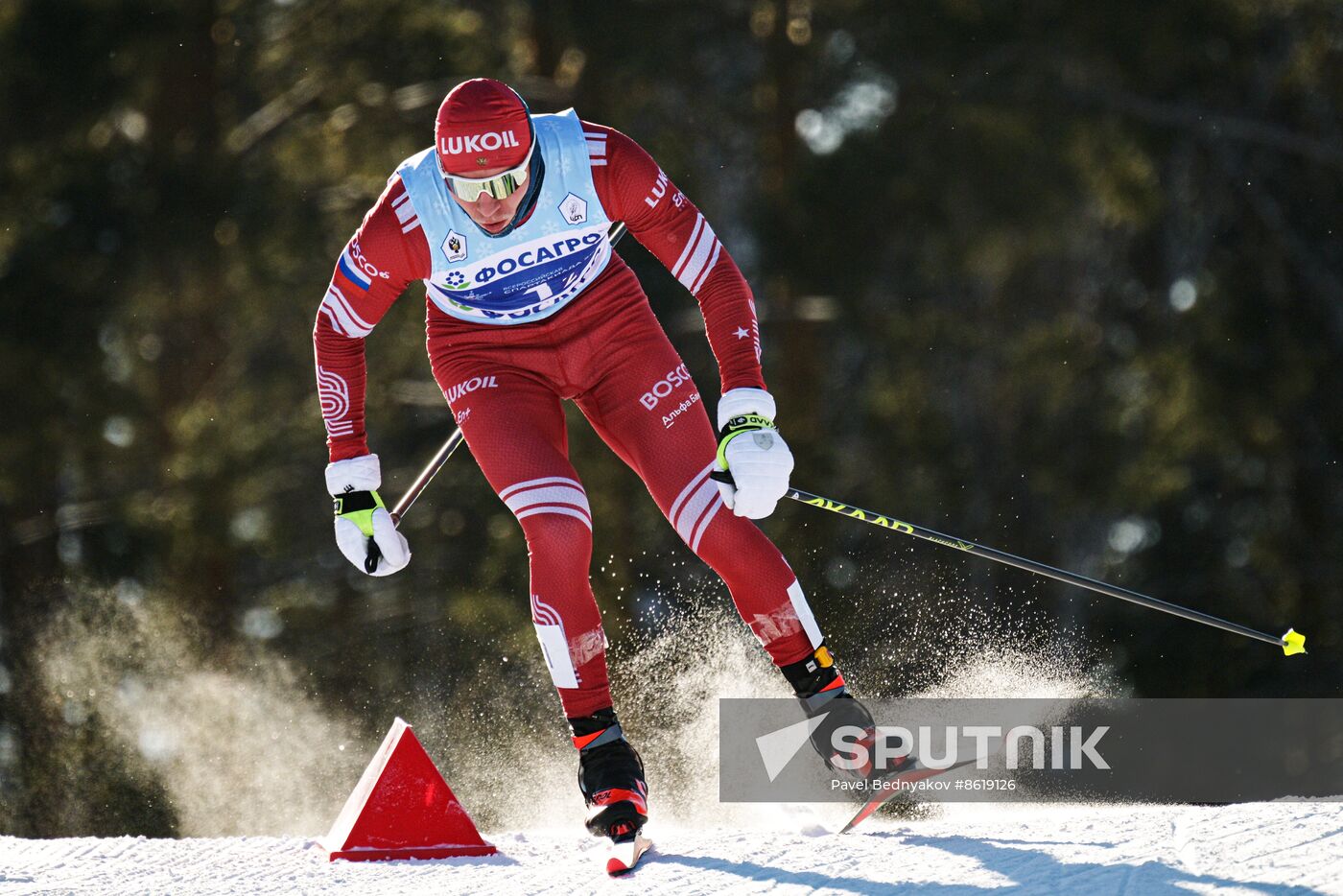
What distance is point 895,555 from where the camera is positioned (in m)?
10.6

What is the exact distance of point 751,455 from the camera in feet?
9.95

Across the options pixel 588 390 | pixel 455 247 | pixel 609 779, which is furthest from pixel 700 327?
pixel 609 779

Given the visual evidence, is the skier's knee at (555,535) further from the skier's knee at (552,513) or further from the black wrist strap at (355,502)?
the black wrist strap at (355,502)

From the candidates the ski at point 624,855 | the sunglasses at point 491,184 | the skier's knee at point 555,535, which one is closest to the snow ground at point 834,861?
the ski at point 624,855

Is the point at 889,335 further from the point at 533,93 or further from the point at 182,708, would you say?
the point at 182,708

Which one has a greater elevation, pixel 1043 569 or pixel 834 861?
pixel 1043 569

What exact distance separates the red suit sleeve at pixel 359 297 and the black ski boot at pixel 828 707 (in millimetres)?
1107

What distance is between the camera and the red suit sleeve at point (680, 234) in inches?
128

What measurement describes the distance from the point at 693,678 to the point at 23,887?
222 cm

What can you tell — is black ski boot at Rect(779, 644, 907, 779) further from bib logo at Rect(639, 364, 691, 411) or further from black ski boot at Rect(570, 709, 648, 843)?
bib logo at Rect(639, 364, 691, 411)

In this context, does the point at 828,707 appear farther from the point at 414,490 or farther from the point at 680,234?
the point at 414,490

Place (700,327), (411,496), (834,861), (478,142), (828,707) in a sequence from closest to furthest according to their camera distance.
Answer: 1. (834,861)
2. (478,142)
3. (828,707)
4. (411,496)
5. (700,327)

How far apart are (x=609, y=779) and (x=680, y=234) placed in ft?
3.95

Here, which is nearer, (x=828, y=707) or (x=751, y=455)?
(x=751, y=455)
